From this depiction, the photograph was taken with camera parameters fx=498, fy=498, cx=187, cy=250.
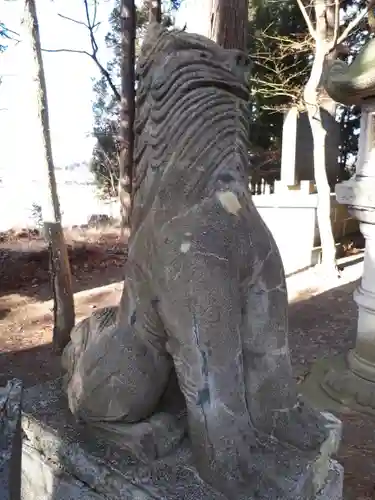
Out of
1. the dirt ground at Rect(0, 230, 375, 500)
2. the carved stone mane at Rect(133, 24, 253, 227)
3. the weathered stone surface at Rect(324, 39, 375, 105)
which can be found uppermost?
the weathered stone surface at Rect(324, 39, 375, 105)

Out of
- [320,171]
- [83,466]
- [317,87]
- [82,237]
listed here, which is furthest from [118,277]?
[83,466]

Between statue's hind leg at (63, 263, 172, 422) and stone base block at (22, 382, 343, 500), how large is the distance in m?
0.08

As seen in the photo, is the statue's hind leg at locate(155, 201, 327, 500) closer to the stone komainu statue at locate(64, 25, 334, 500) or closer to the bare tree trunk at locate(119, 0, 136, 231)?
the stone komainu statue at locate(64, 25, 334, 500)

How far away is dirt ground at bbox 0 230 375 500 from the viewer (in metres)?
3.31

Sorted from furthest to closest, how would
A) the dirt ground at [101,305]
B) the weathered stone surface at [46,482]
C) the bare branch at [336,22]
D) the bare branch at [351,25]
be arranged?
the bare branch at [351,25] → the bare branch at [336,22] → the dirt ground at [101,305] → the weathered stone surface at [46,482]

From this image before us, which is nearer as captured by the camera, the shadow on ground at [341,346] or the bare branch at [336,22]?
the shadow on ground at [341,346]

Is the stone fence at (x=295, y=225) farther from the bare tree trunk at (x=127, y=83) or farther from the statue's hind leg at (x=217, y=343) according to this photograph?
the statue's hind leg at (x=217, y=343)

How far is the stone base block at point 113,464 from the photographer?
135 centimetres

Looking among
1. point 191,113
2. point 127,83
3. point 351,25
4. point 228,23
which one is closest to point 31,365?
point 228,23

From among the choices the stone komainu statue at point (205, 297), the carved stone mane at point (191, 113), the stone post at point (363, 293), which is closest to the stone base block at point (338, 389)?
the stone post at point (363, 293)

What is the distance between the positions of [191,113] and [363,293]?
3.22 metres

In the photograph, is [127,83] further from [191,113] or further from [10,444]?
[10,444]

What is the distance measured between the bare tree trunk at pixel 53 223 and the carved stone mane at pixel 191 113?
345cm

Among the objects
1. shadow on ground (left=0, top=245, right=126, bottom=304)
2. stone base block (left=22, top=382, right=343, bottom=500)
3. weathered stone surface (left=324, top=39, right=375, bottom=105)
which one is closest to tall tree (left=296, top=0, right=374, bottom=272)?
weathered stone surface (left=324, top=39, right=375, bottom=105)
